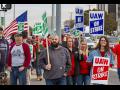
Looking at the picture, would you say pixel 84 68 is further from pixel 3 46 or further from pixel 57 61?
pixel 3 46

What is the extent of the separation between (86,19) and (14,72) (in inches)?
2941

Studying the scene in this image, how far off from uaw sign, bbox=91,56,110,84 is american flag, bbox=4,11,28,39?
218 inches

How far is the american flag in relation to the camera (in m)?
10.9

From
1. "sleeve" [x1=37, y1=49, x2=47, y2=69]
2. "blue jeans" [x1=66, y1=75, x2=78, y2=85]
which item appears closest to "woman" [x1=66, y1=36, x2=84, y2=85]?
"blue jeans" [x1=66, y1=75, x2=78, y2=85]

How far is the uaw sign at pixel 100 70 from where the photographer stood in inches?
242

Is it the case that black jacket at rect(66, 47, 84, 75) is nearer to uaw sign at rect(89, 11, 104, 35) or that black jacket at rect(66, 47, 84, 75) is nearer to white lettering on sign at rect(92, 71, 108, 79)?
white lettering on sign at rect(92, 71, 108, 79)

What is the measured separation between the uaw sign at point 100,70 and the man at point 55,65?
629 mm

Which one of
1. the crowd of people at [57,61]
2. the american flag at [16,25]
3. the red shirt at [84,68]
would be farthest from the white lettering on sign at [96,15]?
the american flag at [16,25]

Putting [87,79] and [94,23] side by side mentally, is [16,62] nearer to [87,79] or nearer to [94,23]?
[87,79]

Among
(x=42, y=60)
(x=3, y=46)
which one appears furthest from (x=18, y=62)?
(x=3, y=46)

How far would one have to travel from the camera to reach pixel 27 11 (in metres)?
11.5

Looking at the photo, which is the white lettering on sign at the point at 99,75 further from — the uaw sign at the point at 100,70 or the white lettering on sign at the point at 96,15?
the white lettering on sign at the point at 96,15

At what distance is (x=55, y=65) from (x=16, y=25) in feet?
18.3
